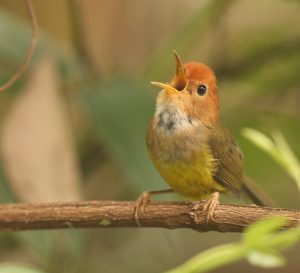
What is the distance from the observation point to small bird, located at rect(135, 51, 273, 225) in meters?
1.68

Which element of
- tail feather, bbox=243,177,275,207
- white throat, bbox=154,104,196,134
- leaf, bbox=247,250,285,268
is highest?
white throat, bbox=154,104,196,134

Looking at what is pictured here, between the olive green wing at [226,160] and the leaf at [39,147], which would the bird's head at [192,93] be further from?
A: the leaf at [39,147]

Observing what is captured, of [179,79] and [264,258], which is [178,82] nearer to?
[179,79]

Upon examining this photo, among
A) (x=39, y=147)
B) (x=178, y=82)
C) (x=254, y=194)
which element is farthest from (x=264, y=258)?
(x=254, y=194)

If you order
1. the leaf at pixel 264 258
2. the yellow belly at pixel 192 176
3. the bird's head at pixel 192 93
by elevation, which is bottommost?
the leaf at pixel 264 258

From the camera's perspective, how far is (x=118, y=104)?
204 centimetres

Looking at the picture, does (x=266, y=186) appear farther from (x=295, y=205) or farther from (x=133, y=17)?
(x=133, y=17)

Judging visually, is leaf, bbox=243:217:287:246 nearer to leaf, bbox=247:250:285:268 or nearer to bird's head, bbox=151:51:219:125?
leaf, bbox=247:250:285:268

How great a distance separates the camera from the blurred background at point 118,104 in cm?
182

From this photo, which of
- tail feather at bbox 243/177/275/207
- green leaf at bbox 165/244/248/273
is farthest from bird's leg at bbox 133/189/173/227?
green leaf at bbox 165/244/248/273

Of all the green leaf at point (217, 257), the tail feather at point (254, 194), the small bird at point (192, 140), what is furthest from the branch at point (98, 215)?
the green leaf at point (217, 257)

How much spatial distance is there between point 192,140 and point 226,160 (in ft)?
0.41

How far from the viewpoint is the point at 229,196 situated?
1835mm

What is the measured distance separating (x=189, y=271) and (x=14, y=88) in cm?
187
